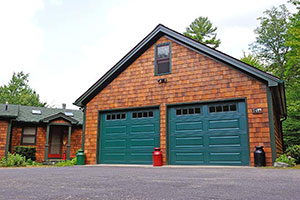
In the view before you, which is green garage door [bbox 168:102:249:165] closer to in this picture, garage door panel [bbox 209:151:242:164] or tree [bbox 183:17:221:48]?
garage door panel [bbox 209:151:242:164]

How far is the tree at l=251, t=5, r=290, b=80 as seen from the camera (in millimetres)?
27438

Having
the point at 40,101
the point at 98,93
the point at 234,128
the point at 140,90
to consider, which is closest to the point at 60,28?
the point at 98,93

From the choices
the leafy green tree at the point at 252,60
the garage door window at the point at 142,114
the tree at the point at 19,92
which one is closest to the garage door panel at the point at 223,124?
the garage door window at the point at 142,114

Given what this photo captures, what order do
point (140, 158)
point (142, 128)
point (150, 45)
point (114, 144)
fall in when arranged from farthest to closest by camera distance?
point (150, 45) → point (114, 144) → point (142, 128) → point (140, 158)

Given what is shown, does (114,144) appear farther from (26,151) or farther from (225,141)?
(26,151)

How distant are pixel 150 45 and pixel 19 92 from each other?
35.6 meters

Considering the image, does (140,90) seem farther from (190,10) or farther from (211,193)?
(190,10)

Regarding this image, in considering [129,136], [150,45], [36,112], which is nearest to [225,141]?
[129,136]

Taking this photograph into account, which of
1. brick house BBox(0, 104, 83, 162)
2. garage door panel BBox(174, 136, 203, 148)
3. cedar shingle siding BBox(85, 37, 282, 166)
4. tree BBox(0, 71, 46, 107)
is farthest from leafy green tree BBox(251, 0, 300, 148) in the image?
tree BBox(0, 71, 46, 107)

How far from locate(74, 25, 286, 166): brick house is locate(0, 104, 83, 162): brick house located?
6.29 m

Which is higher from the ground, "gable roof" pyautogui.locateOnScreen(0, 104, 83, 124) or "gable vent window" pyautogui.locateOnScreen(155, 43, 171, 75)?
"gable vent window" pyautogui.locateOnScreen(155, 43, 171, 75)

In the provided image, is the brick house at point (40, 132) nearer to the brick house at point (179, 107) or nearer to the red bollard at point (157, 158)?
the brick house at point (179, 107)

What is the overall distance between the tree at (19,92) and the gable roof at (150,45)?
28.8m

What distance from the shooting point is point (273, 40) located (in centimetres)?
2795
